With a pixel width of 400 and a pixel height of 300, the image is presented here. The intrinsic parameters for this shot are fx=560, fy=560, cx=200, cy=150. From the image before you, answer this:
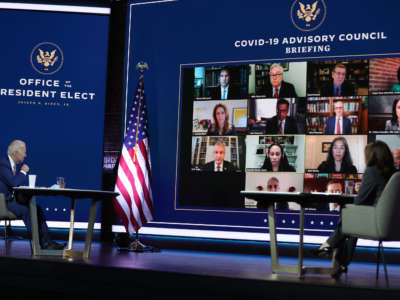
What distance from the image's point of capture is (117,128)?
27.5ft

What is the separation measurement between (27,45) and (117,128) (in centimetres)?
190

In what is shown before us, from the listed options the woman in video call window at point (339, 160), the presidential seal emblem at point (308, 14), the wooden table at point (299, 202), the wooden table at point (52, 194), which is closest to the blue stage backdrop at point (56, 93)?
the wooden table at point (52, 194)

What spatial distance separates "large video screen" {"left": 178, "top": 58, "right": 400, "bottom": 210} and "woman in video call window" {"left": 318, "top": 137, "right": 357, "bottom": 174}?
1 cm

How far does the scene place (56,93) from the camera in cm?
849

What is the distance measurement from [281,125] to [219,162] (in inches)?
38.6

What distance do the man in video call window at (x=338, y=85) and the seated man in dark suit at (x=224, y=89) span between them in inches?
46.0

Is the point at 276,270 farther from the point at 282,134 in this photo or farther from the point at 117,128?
the point at 117,128

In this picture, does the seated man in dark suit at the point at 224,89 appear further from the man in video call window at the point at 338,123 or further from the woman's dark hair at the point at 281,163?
the man in video call window at the point at 338,123

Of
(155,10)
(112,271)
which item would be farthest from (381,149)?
(155,10)

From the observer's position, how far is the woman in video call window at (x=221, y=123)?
7523 millimetres

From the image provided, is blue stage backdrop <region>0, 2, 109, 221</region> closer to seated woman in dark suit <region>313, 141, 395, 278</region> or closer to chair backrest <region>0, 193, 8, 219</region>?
chair backrest <region>0, 193, 8, 219</region>

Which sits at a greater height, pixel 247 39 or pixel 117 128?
pixel 247 39

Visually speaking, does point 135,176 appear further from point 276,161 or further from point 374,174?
point 374,174

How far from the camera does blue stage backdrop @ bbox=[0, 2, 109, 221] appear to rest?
8320 millimetres
